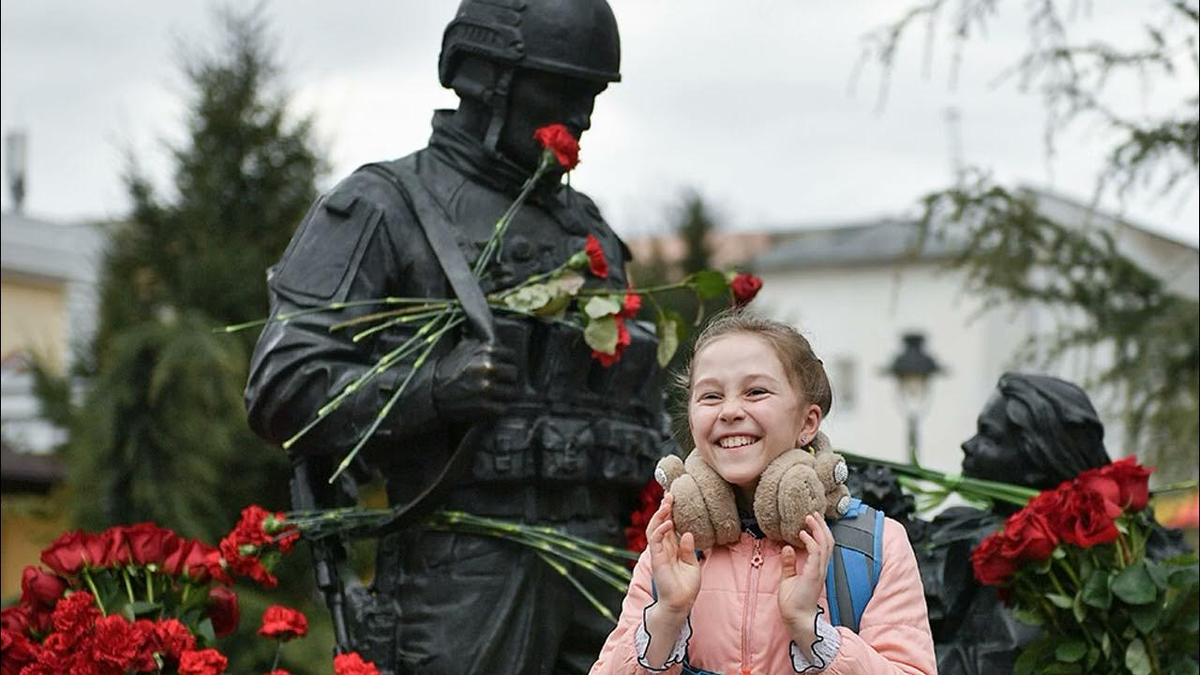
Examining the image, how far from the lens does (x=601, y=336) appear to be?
5793 mm

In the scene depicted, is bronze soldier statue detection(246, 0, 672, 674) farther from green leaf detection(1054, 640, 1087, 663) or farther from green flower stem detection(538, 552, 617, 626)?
green leaf detection(1054, 640, 1087, 663)

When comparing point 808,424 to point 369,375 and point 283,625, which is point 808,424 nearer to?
point 369,375

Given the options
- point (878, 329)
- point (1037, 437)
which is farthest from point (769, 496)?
point (878, 329)

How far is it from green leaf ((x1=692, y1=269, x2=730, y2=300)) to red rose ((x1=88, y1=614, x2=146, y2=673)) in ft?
6.24

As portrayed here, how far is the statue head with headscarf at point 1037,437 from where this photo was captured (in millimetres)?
6676

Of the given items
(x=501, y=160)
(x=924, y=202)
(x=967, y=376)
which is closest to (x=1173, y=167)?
(x=924, y=202)

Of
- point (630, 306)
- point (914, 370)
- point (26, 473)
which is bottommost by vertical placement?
point (914, 370)

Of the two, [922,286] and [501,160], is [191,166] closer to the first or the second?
[501,160]

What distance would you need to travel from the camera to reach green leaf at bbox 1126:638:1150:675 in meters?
6.00

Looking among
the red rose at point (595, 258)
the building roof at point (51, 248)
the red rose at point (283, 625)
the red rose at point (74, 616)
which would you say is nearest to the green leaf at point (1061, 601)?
the red rose at point (595, 258)

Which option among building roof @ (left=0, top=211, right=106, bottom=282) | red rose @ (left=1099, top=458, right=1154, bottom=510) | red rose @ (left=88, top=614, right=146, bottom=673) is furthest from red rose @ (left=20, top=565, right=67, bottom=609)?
building roof @ (left=0, top=211, right=106, bottom=282)

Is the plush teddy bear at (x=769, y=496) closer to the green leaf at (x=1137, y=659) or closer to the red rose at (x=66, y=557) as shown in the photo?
the green leaf at (x=1137, y=659)

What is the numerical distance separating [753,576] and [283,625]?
91.5 inches

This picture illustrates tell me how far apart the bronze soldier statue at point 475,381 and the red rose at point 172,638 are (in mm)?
410
